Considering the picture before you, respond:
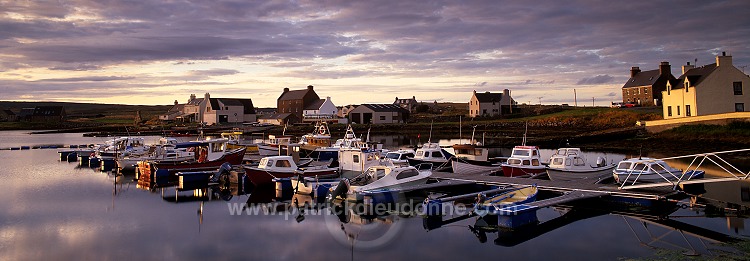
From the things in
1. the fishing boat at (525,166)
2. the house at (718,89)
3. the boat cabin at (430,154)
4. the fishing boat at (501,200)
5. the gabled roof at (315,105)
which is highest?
the gabled roof at (315,105)

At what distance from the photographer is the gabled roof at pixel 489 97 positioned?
331ft

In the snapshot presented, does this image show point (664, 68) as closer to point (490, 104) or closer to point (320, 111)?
point (490, 104)

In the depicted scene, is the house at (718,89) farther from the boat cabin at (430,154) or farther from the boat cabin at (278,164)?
the boat cabin at (278,164)

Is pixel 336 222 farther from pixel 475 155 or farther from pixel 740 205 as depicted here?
pixel 475 155

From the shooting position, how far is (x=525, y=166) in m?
31.2

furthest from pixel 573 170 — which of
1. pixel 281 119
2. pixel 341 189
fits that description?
pixel 281 119

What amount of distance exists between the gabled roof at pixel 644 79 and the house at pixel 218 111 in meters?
69.2

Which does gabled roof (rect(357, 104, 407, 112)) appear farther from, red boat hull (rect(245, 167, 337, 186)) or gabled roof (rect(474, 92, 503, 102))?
red boat hull (rect(245, 167, 337, 186))

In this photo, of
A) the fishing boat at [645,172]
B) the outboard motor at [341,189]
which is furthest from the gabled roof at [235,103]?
the fishing boat at [645,172]

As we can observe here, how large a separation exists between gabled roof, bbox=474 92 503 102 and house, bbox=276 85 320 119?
31.9 m

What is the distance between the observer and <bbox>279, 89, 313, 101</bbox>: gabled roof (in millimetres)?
111794

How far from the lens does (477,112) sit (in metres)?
101

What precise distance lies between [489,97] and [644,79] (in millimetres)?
24851

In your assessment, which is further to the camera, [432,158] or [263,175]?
[432,158]
